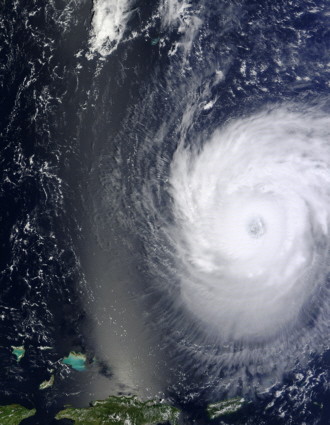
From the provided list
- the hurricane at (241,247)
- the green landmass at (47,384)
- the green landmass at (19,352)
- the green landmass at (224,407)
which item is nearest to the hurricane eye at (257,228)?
the hurricane at (241,247)

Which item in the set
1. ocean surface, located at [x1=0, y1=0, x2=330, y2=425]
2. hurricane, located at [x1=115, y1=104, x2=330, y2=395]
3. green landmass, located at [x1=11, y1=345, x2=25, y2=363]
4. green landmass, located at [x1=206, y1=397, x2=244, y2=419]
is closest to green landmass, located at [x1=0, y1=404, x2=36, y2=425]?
ocean surface, located at [x1=0, y1=0, x2=330, y2=425]

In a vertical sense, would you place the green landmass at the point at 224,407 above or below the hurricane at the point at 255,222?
below

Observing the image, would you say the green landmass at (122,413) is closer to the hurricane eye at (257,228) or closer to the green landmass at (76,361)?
the green landmass at (76,361)

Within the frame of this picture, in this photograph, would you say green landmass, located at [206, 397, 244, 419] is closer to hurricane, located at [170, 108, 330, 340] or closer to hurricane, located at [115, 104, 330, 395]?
hurricane, located at [115, 104, 330, 395]

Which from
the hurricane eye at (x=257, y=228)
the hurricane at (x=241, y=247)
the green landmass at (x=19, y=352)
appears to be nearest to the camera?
the green landmass at (x=19, y=352)

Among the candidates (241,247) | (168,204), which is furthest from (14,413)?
(241,247)
